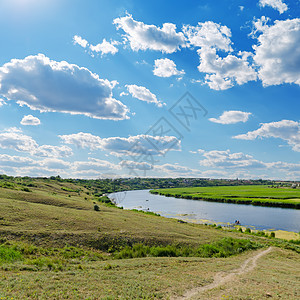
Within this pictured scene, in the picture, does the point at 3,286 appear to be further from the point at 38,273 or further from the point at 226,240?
the point at 226,240

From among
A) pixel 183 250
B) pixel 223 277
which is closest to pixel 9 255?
pixel 223 277

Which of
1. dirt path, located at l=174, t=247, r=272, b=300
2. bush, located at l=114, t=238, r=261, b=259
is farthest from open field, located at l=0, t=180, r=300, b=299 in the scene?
dirt path, located at l=174, t=247, r=272, b=300

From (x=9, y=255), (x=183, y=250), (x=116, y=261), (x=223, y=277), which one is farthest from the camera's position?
(x=183, y=250)

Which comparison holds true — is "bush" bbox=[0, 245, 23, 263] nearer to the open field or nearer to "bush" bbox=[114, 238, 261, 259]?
the open field

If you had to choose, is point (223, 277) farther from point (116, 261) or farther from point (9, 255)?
point (9, 255)

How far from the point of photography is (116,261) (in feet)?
64.8

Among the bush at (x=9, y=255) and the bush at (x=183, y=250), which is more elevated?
the bush at (x=9, y=255)

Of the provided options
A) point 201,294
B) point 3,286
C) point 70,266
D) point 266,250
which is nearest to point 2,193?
point 70,266

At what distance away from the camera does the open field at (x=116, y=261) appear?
12.6 m

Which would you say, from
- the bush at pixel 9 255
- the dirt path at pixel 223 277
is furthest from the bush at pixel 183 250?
the bush at pixel 9 255

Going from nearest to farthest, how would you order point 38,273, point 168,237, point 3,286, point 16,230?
point 3,286 < point 38,273 < point 16,230 < point 168,237

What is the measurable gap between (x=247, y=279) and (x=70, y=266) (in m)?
13.0

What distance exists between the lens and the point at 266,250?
2952 centimetres

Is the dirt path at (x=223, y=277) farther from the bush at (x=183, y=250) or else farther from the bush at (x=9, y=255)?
the bush at (x=9, y=255)
